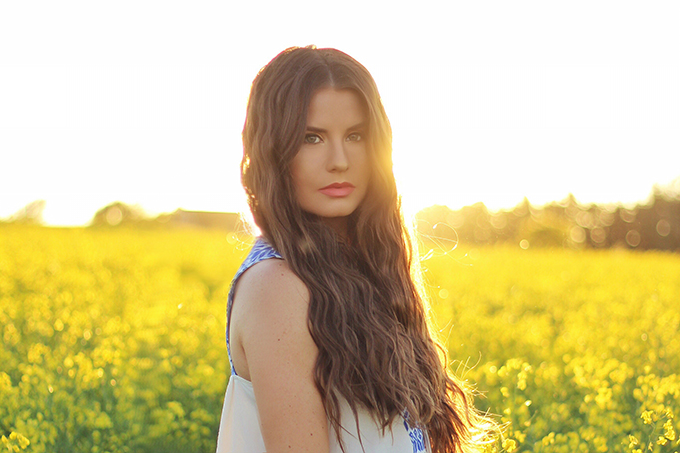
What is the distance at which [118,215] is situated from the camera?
64.4 ft

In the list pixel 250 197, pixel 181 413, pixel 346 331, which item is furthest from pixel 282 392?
pixel 181 413

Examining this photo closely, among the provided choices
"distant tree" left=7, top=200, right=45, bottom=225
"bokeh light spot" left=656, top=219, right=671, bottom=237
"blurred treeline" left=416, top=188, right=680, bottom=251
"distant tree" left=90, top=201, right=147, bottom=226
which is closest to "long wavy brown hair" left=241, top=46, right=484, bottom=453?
"distant tree" left=7, top=200, right=45, bottom=225

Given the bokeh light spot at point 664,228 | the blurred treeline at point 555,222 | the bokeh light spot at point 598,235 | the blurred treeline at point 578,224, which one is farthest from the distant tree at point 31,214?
the bokeh light spot at point 664,228

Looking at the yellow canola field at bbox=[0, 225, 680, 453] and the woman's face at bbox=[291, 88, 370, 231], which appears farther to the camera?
the yellow canola field at bbox=[0, 225, 680, 453]

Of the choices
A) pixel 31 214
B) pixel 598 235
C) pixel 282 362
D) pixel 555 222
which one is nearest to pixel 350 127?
pixel 282 362

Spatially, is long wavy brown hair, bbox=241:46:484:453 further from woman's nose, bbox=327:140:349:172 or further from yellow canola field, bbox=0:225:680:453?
yellow canola field, bbox=0:225:680:453

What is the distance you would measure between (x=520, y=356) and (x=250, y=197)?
3932 millimetres

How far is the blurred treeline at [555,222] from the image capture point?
19047mm

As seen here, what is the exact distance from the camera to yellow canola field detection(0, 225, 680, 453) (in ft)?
8.99

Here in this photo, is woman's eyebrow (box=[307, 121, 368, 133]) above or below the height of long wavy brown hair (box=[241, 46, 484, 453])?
above

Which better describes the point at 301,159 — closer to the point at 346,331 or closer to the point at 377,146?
the point at 377,146

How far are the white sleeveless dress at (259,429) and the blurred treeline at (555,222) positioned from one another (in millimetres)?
15848

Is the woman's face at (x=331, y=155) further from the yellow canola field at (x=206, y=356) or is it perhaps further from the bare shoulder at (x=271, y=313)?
the yellow canola field at (x=206, y=356)

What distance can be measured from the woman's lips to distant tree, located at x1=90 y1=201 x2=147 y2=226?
59.8ft
